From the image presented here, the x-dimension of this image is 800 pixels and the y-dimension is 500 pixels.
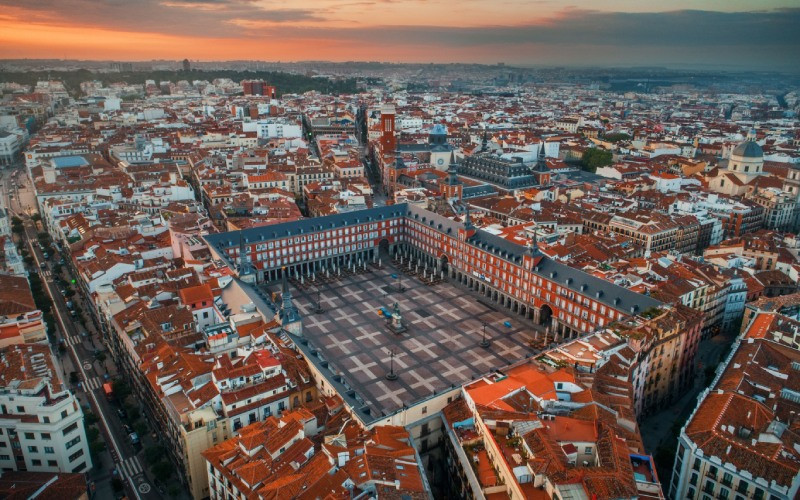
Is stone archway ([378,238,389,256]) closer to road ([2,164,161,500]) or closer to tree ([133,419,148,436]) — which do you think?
road ([2,164,161,500])

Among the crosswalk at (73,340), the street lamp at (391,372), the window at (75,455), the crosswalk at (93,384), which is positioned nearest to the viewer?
the window at (75,455)

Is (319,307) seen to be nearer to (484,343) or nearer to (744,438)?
(484,343)

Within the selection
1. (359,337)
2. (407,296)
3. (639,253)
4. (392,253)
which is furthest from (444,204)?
(359,337)

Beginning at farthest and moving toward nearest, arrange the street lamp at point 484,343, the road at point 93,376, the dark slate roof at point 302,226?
1. the dark slate roof at point 302,226
2. the street lamp at point 484,343
3. the road at point 93,376

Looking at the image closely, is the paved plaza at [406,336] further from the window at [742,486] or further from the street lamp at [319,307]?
the window at [742,486]

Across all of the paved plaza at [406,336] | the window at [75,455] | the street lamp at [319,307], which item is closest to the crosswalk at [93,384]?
the window at [75,455]

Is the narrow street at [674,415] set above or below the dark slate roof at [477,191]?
below

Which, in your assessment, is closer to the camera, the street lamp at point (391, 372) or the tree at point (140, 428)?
the tree at point (140, 428)

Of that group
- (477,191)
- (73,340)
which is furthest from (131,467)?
(477,191)
